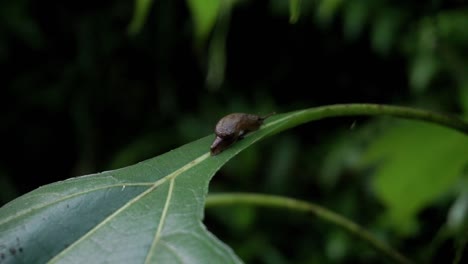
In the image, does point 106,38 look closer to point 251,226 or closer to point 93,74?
point 93,74

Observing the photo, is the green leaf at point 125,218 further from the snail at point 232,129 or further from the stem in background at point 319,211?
the stem in background at point 319,211

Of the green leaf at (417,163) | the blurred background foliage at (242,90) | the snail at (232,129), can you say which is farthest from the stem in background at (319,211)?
the blurred background foliage at (242,90)

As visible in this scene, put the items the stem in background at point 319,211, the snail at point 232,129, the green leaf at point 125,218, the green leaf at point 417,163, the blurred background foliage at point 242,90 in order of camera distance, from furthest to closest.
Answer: the blurred background foliage at point 242,90 → the green leaf at point 417,163 → the stem in background at point 319,211 → the snail at point 232,129 → the green leaf at point 125,218

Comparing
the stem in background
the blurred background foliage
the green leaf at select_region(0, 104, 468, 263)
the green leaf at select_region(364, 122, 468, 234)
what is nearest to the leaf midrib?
the green leaf at select_region(0, 104, 468, 263)

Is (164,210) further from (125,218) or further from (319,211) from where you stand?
(319,211)

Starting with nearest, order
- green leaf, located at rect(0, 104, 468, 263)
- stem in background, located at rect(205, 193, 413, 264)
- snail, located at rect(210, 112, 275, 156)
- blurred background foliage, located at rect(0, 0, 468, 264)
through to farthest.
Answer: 1. green leaf, located at rect(0, 104, 468, 263)
2. snail, located at rect(210, 112, 275, 156)
3. stem in background, located at rect(205, 193, 413, 264)
4. blurred background foliage, located at rect(0, 0, 468, 264)

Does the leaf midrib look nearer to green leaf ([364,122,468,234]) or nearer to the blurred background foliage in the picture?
green leaf ([364,122,468,234])
